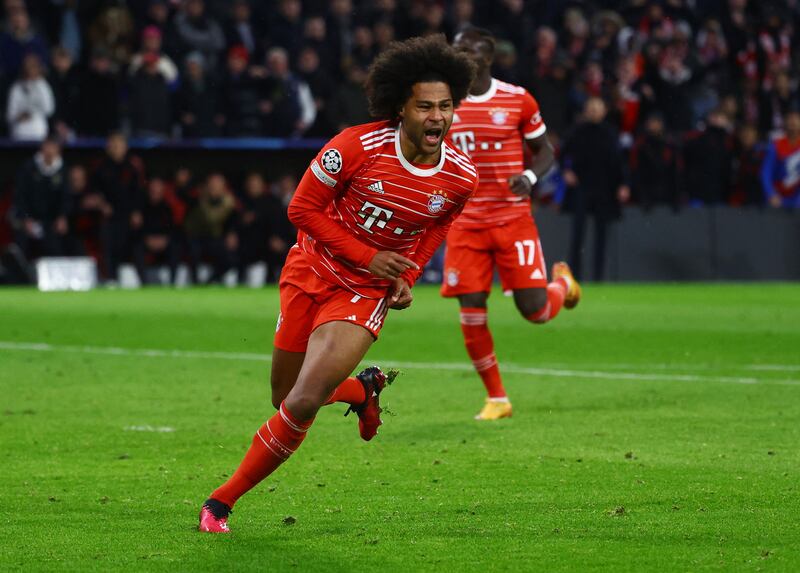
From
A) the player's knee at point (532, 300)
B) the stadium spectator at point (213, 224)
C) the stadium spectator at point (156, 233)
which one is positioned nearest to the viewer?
the player's knee at point (532, 300)

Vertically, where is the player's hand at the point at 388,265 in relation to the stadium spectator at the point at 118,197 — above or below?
above

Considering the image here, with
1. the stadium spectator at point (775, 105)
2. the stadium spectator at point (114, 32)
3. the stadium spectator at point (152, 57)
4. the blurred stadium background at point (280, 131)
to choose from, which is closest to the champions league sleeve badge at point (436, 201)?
the blurred stadium background at point (280, 131)

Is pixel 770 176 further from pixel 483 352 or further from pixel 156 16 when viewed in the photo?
pixel 483 352

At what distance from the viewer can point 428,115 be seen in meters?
6.89

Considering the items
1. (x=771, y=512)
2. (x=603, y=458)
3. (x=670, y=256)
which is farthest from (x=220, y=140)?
(x=771, y=512)

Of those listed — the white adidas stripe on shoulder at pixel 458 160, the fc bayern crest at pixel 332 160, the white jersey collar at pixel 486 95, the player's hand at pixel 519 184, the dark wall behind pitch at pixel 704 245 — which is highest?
the fc bayern crest at pixel 332 160

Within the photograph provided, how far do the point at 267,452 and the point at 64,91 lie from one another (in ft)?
60.1

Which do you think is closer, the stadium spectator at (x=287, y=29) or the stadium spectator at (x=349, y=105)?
the stadium spectator at (x=349, y=105)

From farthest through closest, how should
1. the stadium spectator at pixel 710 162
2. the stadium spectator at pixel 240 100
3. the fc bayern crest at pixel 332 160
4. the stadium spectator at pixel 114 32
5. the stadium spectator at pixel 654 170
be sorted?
the stadium spectator at pixel 710 162, the stadium spectator at pixel 654 170, the stadium spectator at pixel 240 100, the stadium spectator at pixel 114 32, the fc bayern crest at pixel 332 160

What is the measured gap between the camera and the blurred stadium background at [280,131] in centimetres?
2420

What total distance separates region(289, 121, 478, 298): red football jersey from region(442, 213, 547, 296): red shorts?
3649mm

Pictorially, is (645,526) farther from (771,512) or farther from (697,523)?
(771,512)

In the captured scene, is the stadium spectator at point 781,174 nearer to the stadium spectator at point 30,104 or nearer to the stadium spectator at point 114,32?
the stadium spectator at point 114,32

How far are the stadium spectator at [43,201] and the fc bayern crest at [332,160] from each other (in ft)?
56.0
